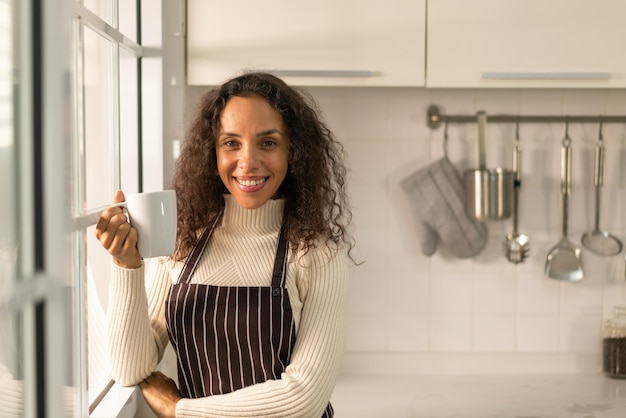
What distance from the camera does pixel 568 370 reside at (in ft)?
7.43

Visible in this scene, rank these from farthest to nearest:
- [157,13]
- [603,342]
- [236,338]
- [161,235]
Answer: [603,342], [157,13], [236,338], [161,235]

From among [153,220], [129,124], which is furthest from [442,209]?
[153,220]

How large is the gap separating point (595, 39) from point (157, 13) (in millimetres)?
976

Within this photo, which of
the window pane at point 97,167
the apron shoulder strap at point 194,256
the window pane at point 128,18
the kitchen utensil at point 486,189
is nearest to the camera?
the apron shoulder strap at point 194,256

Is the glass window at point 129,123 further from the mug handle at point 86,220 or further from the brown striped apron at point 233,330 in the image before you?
the brown striped apron at point 233,330

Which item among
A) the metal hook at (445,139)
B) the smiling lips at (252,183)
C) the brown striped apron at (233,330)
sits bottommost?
the brown striped apron at (233,330)

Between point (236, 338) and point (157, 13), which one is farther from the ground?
point (157, 13)

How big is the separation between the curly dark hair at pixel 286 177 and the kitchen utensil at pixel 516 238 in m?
0.90

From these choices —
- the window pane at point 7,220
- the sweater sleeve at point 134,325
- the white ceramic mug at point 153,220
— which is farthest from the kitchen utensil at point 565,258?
the window pane at point 7,220

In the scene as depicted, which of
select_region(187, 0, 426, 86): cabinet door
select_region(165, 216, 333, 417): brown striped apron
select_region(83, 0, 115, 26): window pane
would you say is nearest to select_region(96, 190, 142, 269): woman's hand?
select_region(165, 216, 333, 417): brown striped apron

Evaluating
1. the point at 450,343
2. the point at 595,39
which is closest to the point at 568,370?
the point at 450,343

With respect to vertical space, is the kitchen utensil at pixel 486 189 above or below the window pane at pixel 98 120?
below

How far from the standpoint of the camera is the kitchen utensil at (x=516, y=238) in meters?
2.22

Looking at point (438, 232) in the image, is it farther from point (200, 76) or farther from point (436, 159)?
point (200, 76)
